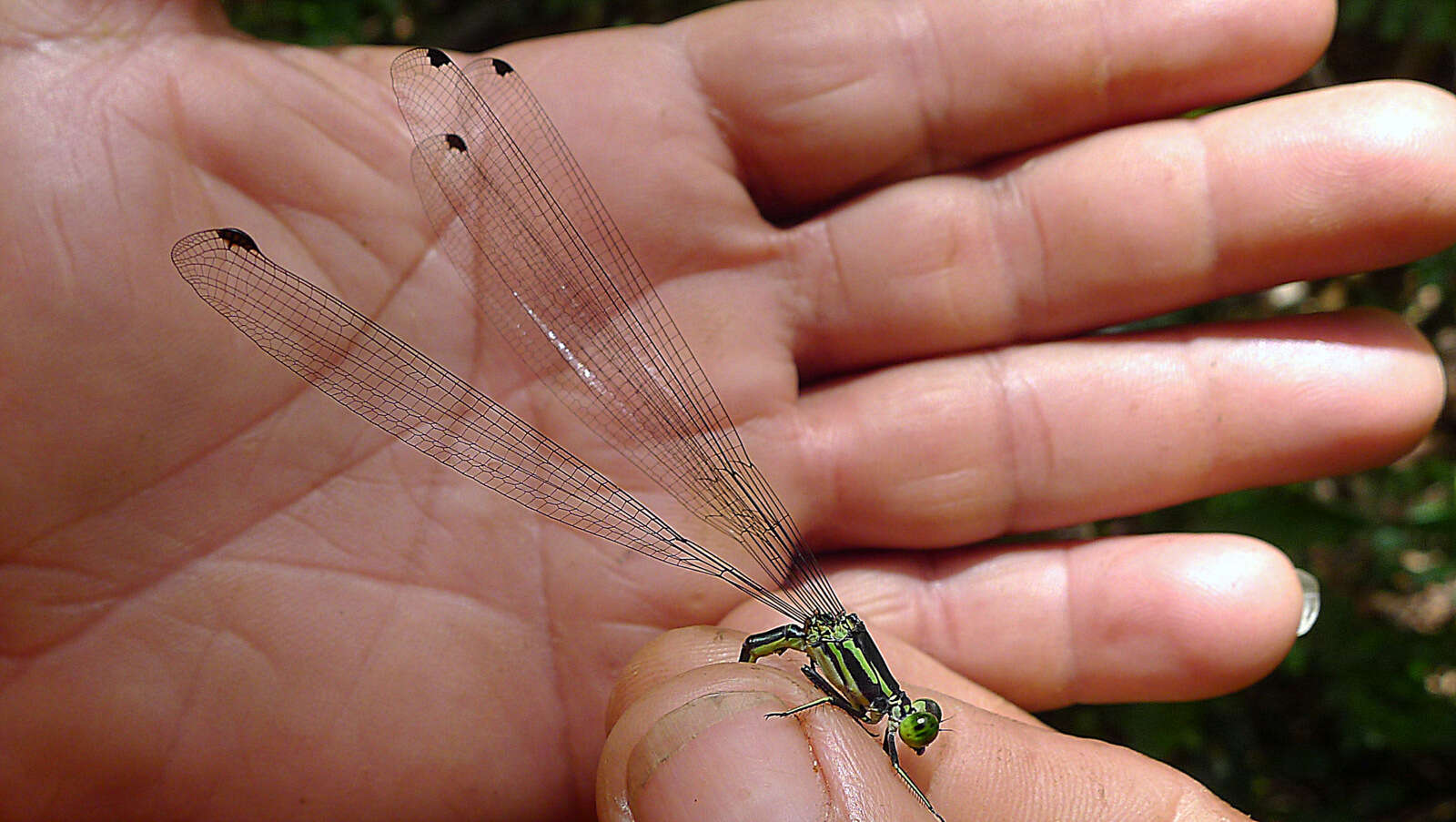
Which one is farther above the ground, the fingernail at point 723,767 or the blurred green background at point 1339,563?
the fingernail at point 723,767

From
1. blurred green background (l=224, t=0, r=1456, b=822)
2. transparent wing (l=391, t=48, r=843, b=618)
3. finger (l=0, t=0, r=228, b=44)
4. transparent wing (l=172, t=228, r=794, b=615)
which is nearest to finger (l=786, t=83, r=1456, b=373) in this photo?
transparent wing (l=391, t=48, r=843, b=618)

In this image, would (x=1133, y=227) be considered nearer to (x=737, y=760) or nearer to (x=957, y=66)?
(x=957, y=66)

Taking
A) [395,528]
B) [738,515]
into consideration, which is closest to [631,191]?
[738,515]

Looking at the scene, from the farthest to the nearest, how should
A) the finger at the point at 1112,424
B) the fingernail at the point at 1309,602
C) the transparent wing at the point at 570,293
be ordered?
the fingernail at the point at 1309,602
the finger at the point at 1112,424
the transparent wing at the point at 570,293

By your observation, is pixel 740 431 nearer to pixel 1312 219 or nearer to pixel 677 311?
pixel 677 311

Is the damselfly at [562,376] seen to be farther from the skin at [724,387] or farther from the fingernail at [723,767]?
the fingernail at [723,767]

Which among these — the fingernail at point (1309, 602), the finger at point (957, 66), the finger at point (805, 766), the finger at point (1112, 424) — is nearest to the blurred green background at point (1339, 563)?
the fingernail at point (1309, 602)

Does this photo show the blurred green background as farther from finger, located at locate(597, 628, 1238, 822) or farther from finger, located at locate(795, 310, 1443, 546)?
finger, located at locate(597, 628, 1238, 822)
